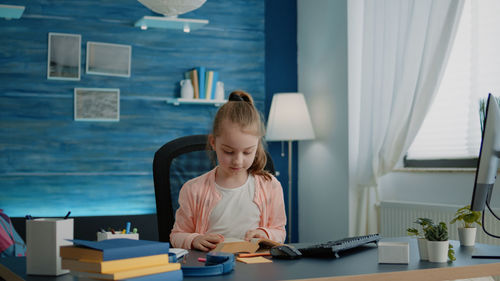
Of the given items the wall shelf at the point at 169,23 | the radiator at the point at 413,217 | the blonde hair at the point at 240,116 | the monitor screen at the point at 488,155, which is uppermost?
the wall shelf at the point at 169,23

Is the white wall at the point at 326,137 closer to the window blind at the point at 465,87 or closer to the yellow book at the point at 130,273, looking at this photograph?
the window blind at the point at 465,87

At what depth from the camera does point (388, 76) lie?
3.73 m

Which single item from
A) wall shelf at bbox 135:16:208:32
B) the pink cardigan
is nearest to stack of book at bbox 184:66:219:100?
wall shelf at bbox 135:16:208:32

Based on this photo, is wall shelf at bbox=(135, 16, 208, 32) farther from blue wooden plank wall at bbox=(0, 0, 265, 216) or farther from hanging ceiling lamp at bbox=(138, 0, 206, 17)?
hanging ceiling lamp at bbox=(138, 0, 206, 17)

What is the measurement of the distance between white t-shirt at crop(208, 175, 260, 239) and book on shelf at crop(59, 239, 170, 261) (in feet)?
2.21

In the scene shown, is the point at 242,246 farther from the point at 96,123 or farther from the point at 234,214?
the point at 96,123

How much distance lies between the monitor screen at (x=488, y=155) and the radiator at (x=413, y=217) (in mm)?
1553

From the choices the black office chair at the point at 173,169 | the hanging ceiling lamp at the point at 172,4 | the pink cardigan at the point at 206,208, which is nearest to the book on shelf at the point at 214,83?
the hanging ceiling lamp at the point at 172,4

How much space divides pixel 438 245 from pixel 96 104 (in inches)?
132

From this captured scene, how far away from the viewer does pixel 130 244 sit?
1.14m

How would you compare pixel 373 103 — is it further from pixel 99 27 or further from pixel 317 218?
pixel 99 27

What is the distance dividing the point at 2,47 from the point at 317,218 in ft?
8.71

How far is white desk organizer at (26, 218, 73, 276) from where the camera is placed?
4.10 feet

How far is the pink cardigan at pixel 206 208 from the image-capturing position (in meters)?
1.85
